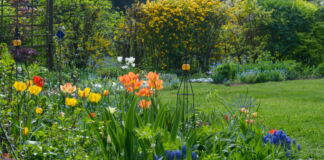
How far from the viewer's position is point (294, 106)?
565 cm

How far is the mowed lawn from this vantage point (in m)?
3.92

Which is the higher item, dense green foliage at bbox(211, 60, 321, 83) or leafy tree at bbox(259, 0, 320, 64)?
leafy tree at bbox(259, 0, 320, 64)

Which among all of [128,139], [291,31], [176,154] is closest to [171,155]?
[176,154]

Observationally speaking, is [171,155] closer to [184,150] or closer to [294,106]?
[184,150]

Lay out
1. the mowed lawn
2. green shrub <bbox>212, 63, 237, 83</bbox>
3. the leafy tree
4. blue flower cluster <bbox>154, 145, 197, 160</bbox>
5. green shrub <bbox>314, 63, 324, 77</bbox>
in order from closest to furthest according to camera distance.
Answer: blue flower cluster <bbox>154, 145, 197, 160</bbox>, the mowed lawn, green shrub <bbox>212, 63, 237, 83</bbox>, green shrub <bbox>314, 63, 324, 77</bbox>, the leafy tree

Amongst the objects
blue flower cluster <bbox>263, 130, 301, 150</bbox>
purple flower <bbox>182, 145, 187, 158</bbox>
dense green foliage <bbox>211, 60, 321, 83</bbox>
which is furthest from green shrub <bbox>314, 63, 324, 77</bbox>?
purple flower <bbox>182, 145, 187, 158</bbox>

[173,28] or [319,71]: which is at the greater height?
[173,28]

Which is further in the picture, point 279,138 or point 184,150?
point 279,138

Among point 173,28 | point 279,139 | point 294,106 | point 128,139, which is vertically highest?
point 173,28

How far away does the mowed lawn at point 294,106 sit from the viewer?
392cm

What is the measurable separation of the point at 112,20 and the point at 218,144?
27.7 feet

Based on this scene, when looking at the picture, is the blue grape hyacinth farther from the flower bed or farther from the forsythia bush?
the forsythia bush

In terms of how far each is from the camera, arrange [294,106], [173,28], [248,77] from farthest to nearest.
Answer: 1. [173,28]
2. [248,77]
3. [294,106]

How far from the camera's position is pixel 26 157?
193 centimetres
